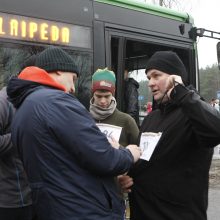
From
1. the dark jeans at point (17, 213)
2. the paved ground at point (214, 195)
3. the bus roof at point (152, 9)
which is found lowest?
the paved ground at point (214, 195)

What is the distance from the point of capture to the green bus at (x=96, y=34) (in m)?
4.15

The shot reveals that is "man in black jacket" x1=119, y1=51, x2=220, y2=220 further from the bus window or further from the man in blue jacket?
the bus window

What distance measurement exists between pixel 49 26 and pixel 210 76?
67.5 metres

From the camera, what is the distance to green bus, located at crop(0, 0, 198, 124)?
415 centimetres

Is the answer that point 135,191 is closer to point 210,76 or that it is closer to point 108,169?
point 108,169

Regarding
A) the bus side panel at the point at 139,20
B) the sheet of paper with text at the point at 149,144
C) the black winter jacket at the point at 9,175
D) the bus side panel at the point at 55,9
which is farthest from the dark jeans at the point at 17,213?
the bus side panel at the point at 139,20

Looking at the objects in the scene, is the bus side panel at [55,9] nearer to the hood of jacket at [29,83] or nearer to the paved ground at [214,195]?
the hood of jacket at [29,83]

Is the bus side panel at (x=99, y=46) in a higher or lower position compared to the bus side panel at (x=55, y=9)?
lower

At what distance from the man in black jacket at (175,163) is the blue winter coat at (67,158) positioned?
1.64 ft

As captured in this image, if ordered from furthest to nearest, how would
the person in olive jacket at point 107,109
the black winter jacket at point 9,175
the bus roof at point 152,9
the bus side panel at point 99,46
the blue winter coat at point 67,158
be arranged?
the bus roof at point 152,9 → the bus side panel at point 99,46 → the person in olive jacket at point 107,109 → the black winter jacket at point 9,175 → the blue winter coat at point 67,158

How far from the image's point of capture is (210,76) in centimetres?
7000

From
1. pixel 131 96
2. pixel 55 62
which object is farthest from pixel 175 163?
pixel 131 96

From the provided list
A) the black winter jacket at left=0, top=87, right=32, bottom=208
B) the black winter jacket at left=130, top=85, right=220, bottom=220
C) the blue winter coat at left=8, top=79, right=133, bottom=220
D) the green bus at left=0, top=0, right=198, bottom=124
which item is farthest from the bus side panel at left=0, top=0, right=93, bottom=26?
the blue winter coat at left=8, top=79, right=133, bottom=220

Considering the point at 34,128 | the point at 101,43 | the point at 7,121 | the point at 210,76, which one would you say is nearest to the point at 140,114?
the point at 101,43
